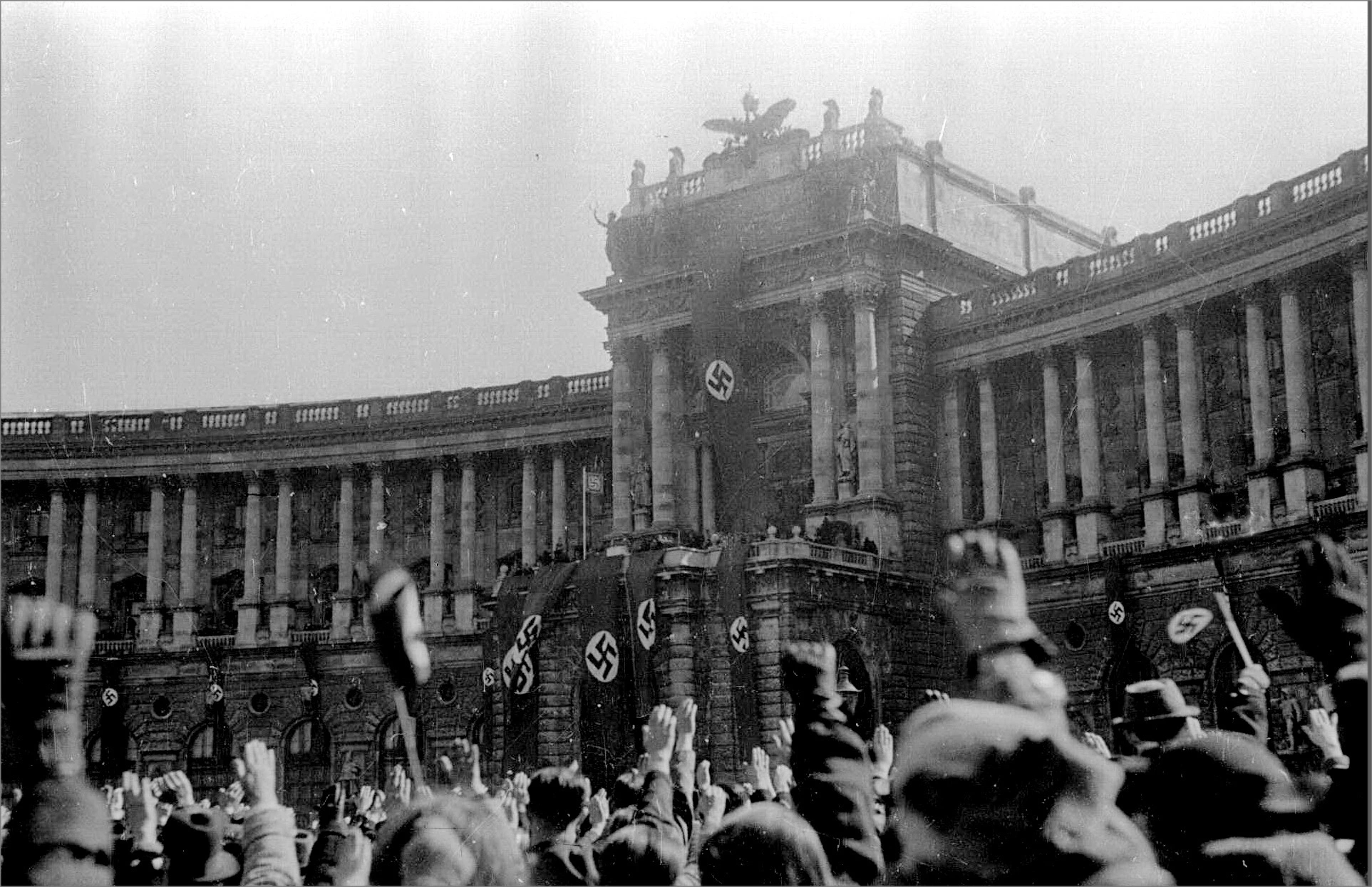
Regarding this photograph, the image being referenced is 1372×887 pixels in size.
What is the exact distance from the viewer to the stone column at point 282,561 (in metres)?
58.1

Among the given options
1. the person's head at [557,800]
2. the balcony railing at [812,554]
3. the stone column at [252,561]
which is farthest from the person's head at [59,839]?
the stone column at [252,561]

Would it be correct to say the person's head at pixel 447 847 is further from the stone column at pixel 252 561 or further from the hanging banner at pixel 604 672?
the stone column at pixel 252 561

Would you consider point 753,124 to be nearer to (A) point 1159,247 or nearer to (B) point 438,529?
(A) point 1159,247

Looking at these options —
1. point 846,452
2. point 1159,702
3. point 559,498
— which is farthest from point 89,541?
point 1159,702

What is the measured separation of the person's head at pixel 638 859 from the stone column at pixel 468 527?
4718cm

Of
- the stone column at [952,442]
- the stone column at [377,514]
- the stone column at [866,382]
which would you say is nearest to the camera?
the stone column at [866,382]

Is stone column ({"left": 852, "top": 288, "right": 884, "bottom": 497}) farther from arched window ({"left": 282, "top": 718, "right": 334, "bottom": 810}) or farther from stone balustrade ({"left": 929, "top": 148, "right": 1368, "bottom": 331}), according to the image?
arched window ({"left": 282, "top": 718, "right": 334, "bottom": 810})

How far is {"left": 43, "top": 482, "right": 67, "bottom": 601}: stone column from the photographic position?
56.9 metres

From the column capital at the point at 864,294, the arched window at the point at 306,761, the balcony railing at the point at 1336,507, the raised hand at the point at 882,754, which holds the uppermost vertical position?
the column capital at the point at 864,294

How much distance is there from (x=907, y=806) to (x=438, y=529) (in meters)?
50.0

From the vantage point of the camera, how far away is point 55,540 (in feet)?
189

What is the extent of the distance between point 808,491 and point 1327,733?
126 ft

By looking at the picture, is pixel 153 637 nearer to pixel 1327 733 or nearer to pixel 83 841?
pixel 83 841

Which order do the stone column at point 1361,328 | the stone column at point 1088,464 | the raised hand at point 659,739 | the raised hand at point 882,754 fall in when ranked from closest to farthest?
1. the raised hand at point 659,739
2. the raised hand at point 882,754
3. the stone column at point 1361,328
4. the stone column at point 1088,464
